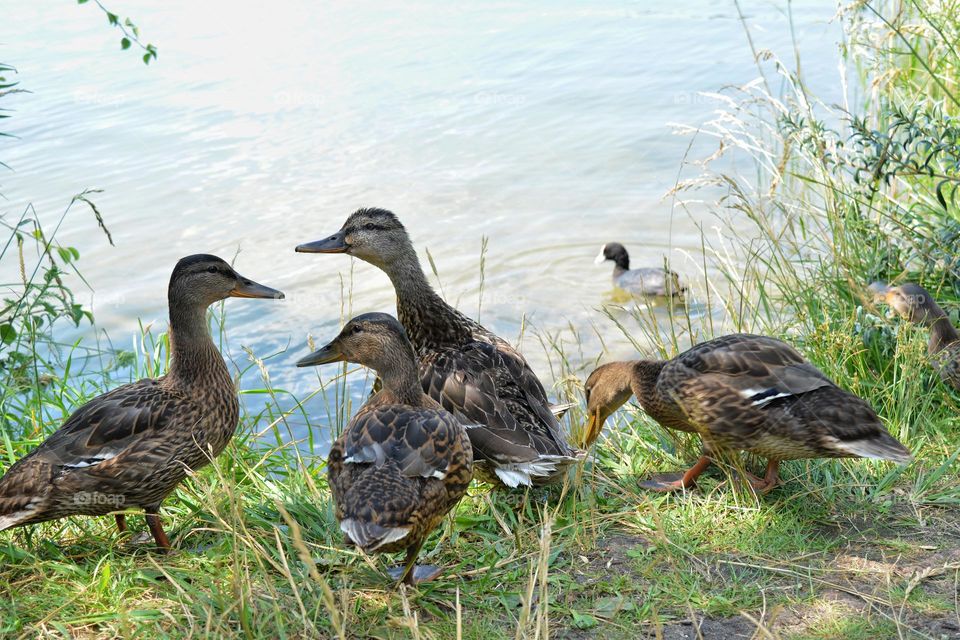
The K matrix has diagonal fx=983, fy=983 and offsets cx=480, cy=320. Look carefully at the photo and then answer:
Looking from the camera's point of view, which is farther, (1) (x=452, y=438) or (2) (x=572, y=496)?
(2) (x=572, y=496)

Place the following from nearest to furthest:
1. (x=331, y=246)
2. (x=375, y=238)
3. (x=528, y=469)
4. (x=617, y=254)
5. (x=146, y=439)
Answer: (x=146, y=439), (x=528, y=469), (x=375, y=238), (x=331, y=246), (x=617, y=254)

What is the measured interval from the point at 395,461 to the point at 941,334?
2.97 metres

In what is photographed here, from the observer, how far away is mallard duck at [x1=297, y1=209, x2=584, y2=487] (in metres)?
4.16

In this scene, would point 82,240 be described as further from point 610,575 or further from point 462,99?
point 610,575

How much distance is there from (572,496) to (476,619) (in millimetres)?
952

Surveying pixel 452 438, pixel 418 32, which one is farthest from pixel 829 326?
pixel 418 32

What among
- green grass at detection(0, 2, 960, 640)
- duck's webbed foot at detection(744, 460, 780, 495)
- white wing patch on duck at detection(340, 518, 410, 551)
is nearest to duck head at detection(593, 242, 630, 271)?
green grass at detection(0, 2, 960, 640)

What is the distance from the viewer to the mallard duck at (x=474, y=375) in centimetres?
416

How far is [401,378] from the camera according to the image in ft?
13.0

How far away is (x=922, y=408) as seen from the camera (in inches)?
182

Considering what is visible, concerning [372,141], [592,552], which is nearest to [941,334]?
[592,552]

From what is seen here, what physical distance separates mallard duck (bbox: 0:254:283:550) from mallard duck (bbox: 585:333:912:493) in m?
1.91

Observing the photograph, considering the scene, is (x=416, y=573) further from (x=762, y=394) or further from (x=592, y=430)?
(x=762, y=394)

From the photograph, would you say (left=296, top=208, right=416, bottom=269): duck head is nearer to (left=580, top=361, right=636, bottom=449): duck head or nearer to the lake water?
(left=580, top=361, right=636, bottom=449): duck head
